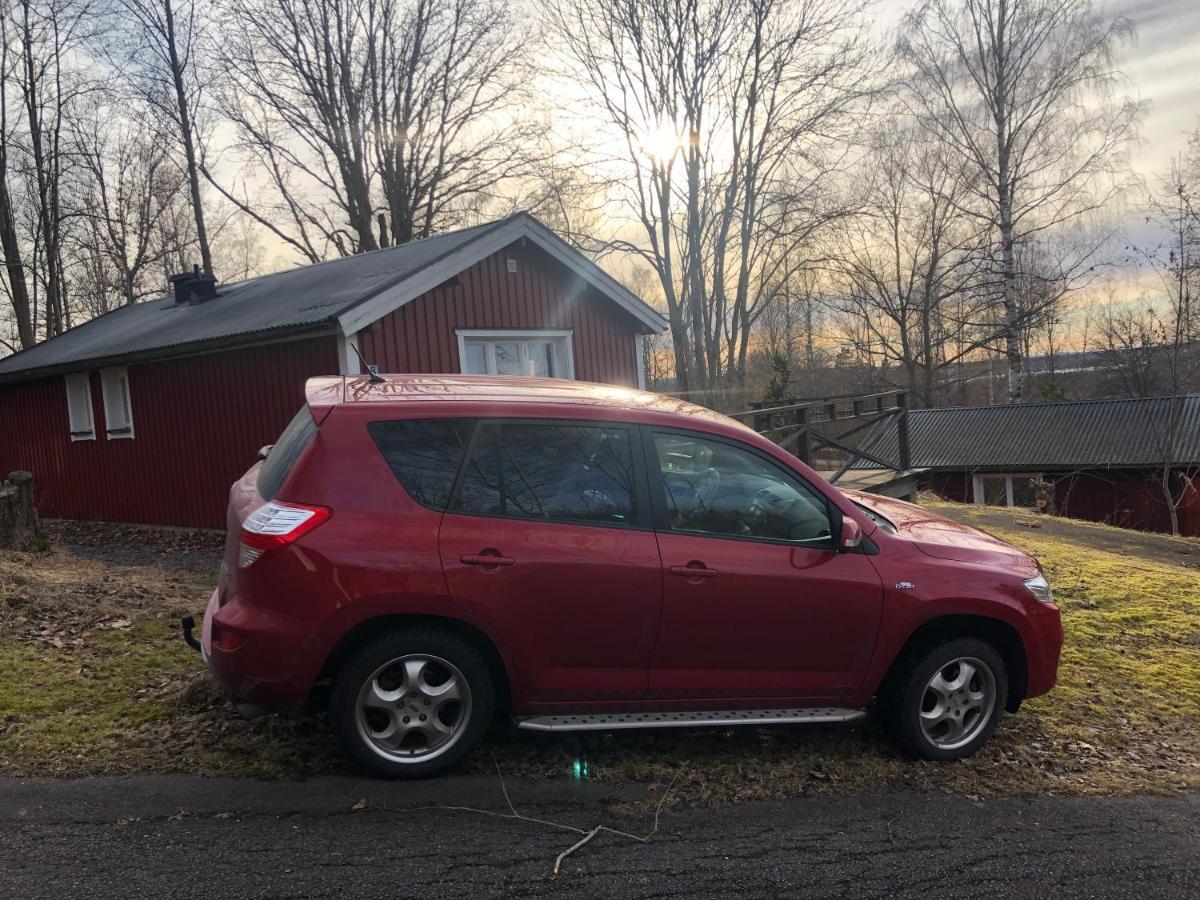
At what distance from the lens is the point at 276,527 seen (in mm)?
3482

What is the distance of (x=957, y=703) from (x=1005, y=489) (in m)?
33.7

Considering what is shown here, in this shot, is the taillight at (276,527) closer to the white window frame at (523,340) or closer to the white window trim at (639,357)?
the white window frame at (523,340)

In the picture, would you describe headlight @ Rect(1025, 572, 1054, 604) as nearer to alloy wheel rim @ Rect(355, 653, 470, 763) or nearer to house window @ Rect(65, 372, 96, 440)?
alloy wheel rim @ Rect(355, 653, 470, 763)

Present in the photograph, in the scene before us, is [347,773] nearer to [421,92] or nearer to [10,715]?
[10,715]

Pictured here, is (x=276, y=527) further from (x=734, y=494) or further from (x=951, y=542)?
(x=951, y=542)

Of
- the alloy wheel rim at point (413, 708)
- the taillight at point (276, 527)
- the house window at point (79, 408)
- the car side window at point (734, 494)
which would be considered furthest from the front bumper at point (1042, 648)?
the house window at point (79, 408)

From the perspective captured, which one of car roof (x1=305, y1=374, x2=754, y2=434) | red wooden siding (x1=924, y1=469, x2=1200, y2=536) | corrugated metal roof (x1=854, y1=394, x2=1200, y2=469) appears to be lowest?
red wooden siding (x1=924, y1=469, x2=1200, y2=536)

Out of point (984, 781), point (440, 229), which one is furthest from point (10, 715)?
point (440, 229)

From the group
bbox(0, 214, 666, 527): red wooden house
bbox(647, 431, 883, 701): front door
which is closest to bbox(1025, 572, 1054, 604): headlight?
bbox(647, 431, 883, 701): front door

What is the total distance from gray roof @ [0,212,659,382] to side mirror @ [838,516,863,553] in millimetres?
7245

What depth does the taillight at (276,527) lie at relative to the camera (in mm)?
3459

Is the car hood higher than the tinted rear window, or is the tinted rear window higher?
the tinted rear window

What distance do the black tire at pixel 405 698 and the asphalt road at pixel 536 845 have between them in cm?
10

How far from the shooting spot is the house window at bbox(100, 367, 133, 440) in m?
13.6
